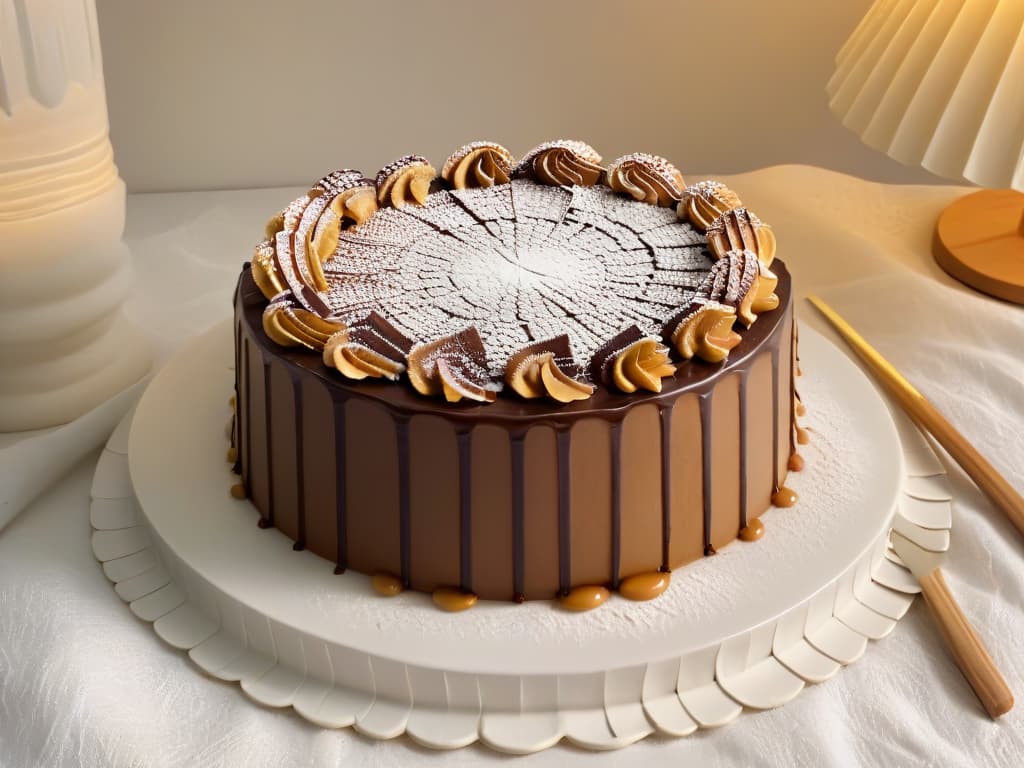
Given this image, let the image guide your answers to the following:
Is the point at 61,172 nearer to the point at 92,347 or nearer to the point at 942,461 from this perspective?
the point at 92,347

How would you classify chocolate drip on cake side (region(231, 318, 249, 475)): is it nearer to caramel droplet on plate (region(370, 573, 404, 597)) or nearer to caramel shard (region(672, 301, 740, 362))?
caramel droplet on plate (region(370, 573, 404, 597))

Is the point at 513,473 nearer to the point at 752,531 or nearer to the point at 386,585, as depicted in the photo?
the point at 386,585

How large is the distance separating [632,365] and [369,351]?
15.0 inches

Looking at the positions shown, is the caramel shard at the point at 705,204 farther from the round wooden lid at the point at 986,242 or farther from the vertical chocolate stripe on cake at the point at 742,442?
the round wooden lid at the point at 986,242

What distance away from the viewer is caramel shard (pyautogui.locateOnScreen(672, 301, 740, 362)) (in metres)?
1.82

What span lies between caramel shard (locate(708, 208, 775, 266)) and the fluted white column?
113 cm

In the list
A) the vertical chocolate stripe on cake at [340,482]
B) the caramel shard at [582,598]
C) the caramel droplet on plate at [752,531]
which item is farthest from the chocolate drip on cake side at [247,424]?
the caramel droplet on plate at [752,531]

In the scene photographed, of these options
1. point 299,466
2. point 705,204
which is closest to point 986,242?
point 705,204

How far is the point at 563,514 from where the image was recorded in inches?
70.2

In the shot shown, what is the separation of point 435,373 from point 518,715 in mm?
493

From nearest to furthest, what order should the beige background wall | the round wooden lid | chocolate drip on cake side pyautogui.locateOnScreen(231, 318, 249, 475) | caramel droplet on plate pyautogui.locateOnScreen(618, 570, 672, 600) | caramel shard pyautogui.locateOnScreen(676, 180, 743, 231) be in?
caramel droplet on plate pyautogui.locateOnScreen(618, 570, 672, 600)
chocolate drip on cake side pyautogui.locateOnScreen(231, 318, 249, 475)
caramel shard pyautogui.locateOnScreen(676, 180, 743, 231)
the round wooden lid
the beige background wall

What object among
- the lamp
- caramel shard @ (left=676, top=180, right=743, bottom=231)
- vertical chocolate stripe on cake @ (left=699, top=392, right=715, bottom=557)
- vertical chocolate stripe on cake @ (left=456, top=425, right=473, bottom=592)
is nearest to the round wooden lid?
the lamp

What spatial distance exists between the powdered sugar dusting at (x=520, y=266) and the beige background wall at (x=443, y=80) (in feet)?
3.58

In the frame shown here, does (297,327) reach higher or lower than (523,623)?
higher
